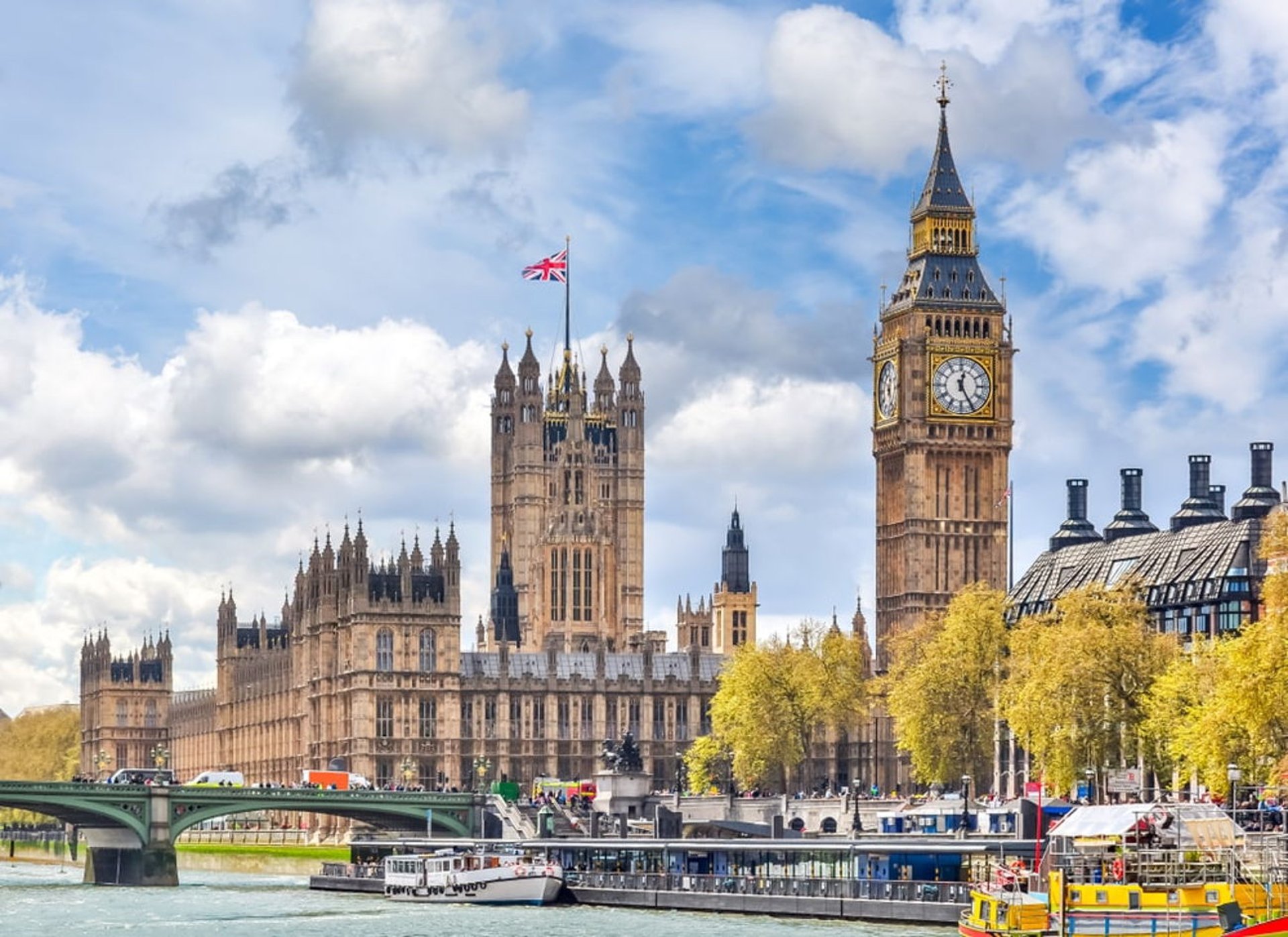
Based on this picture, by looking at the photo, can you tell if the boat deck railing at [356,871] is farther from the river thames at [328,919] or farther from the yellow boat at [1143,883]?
the yellow boat at [1143,883]

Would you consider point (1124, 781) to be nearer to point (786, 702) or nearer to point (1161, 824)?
point (1161, 824)

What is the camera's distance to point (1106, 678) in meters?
129

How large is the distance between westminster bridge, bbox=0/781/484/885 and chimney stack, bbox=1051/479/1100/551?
49667 mm

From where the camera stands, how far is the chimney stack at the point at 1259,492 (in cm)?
15900

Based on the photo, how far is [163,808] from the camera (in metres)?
143

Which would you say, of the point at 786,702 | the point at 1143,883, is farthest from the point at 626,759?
the point at 1143,883

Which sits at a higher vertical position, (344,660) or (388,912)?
(344,660)

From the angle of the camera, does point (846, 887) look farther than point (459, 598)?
No

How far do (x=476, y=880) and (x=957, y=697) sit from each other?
35582mm

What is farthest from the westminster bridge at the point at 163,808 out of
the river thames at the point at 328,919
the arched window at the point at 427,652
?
the arched window at the point at 427,652

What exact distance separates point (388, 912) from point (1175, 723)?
31.7 m

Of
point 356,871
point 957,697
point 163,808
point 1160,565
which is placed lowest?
point 356,871

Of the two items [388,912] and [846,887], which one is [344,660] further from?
[846,887]

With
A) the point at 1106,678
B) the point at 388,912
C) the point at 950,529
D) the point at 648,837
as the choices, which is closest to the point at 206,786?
the point at 648,837
